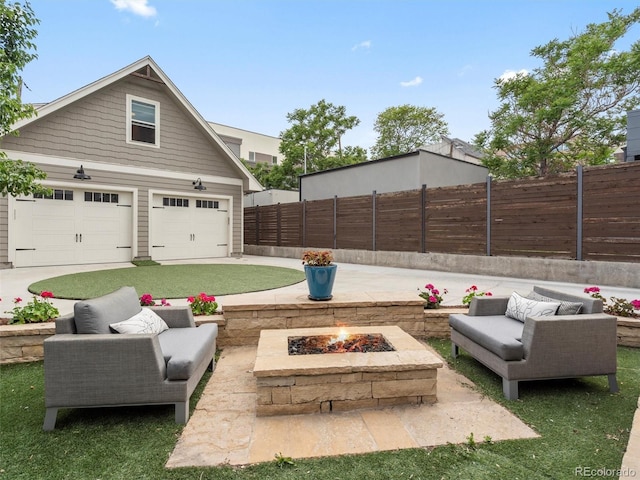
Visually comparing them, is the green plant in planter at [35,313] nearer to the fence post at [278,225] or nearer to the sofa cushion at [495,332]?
the sofa cushion at [495,332]

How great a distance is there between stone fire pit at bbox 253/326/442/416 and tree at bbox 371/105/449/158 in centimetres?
2472

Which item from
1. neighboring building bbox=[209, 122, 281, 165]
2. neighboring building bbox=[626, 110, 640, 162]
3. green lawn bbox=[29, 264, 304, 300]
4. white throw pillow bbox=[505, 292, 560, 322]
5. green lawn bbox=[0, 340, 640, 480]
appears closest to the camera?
green lawn bbox=[0, 340, 640, 480]

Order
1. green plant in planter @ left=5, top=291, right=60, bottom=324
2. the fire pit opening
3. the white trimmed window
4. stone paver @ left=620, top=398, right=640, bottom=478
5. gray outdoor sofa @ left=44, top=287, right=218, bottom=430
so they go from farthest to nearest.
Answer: the white trimmed window, green plant in planter @ left=5, top=291, right=60, bottom=324, the fire pit opening, gray outdoor sofa @ left=44, top=287, right=218, bottom=430, stone paver @ left=620, top=398, right=640, bottom=478

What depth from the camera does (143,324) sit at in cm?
280

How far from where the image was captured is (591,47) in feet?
48.5

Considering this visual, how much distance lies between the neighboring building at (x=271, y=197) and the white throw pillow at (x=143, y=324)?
13.8 metres

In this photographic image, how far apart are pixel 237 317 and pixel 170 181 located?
9.32 m

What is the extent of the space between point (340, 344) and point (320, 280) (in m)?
1.08

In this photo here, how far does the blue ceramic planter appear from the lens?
3890 mm

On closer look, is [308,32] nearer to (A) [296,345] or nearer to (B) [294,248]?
(B) [294,248]

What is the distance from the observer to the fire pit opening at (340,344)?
9.30 feet

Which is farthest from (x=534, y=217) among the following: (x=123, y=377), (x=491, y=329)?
(x=123, y=377)

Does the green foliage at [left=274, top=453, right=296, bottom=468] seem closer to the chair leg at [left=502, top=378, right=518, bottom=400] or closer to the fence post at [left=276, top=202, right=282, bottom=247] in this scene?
the chair leg at [left=502, top=378, right=518, bottom=400]

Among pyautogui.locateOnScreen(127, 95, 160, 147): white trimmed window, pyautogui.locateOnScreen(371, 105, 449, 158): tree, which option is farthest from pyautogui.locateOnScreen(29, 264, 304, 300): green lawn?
pyautogui.locateOnScreen(371, 105, 449, 158): tree
